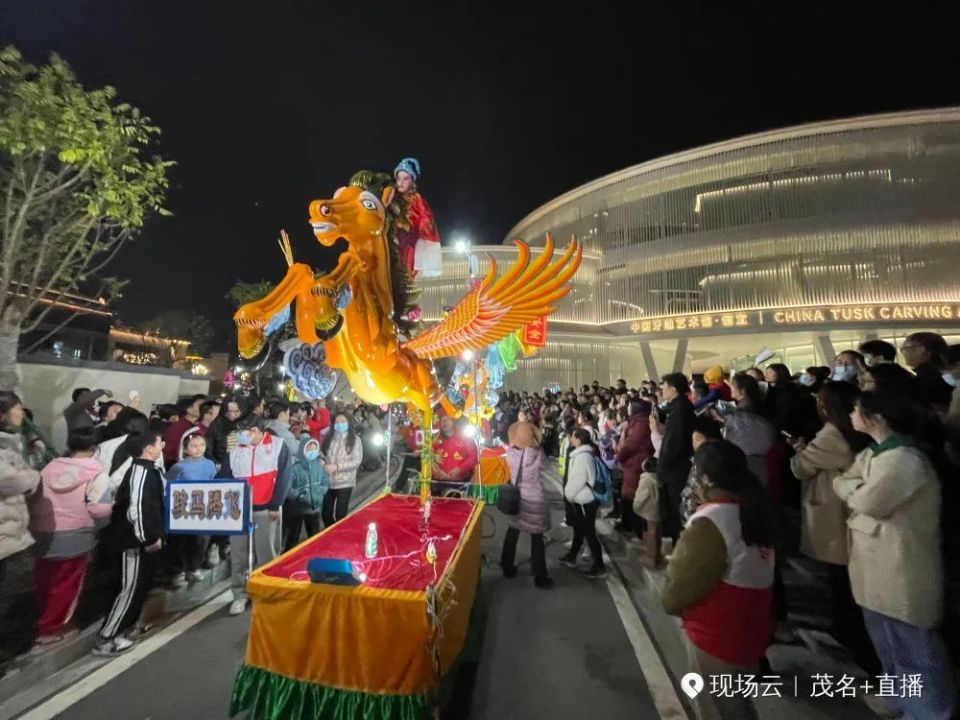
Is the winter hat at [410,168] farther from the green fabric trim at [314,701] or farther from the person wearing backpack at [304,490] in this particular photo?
the green fabric trim at [314,701]

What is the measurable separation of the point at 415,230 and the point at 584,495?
133 inches

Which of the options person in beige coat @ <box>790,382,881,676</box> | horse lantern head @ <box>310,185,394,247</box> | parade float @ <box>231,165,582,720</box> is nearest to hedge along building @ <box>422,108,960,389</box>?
person in beige coat @ <box>790,382,881,676</box>

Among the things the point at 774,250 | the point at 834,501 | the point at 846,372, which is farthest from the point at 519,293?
the point at 774,250

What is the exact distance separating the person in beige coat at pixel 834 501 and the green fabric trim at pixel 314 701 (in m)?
2.62

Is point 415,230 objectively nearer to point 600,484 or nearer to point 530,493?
point 530,493

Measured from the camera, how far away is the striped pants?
3400 mm

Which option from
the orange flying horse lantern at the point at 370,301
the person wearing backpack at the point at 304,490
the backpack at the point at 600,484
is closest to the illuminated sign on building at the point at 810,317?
the backpack at the point at 600,484

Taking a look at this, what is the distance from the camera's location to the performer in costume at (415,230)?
4.07 m

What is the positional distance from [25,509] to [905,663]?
18.2 feet

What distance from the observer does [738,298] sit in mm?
17984

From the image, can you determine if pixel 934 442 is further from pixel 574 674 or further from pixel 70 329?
pixel 70 329

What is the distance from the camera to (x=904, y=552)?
2383mm

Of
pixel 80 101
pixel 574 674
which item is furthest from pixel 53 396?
pixel 574 674

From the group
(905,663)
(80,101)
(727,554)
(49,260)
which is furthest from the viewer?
(49,260)
